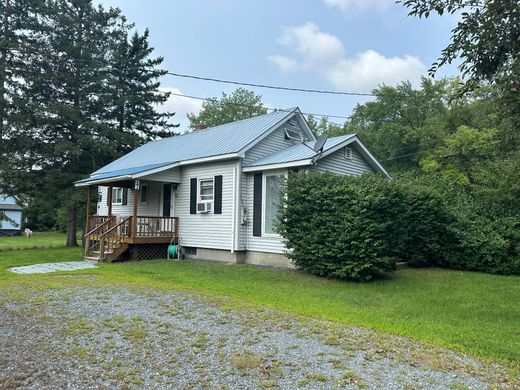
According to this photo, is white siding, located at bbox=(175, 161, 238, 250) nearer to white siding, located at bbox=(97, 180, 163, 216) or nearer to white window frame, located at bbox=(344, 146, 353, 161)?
white siding, located at bbox=(97, 180, 163, 216)

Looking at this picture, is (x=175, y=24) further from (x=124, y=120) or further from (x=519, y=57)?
(x=519, y=57)

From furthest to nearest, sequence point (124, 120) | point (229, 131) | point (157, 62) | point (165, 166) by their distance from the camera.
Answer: point (157, 62)
point (124, 120)
point (229, 131)
point (165, 166)

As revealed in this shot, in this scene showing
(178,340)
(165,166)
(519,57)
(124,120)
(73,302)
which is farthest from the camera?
(124,120)

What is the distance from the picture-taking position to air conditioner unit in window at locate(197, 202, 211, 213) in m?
14.4

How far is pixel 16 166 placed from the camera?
2138 centimetres

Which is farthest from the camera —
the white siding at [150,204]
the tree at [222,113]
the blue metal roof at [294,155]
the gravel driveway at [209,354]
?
the tree at [222,113]

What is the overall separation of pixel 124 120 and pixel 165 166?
14019 mm

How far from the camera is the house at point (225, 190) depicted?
12883 mm

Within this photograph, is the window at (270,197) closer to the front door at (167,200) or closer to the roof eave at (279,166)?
the roof eave at (279,166)

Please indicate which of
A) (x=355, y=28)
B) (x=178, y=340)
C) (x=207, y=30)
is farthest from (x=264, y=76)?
(x=178, y=340)

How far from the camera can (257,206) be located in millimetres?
13125

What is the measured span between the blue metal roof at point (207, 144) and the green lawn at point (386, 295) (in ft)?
13.4

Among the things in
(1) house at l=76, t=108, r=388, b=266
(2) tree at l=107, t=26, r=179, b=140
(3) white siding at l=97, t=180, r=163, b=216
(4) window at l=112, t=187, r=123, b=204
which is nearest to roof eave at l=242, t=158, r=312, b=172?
(1) house at l=76, t=108, r=388, b=266

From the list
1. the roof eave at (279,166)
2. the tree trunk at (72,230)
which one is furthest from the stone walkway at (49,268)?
the tree trunk at (72,230)
